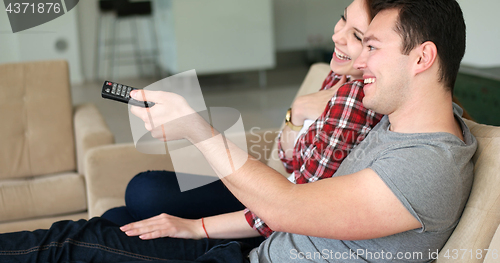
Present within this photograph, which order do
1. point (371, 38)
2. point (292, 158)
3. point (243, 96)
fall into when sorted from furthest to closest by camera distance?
1. point (243, 96)
2. point (292, 158)
3. point (371, 38)

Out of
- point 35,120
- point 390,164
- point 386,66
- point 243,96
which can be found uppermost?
point 386,66

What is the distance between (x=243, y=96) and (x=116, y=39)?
6.12 ft

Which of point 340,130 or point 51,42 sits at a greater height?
point 340,130

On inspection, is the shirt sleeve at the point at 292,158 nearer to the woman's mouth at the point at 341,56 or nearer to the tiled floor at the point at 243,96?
the woman's mouth at the point at 341,56

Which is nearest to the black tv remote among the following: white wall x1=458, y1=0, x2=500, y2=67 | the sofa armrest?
the sofa armrest

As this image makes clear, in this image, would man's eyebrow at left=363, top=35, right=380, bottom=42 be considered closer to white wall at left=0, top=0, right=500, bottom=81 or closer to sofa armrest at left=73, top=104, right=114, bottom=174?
sofa armrest at left=73, top=104, right=114, bottom=174

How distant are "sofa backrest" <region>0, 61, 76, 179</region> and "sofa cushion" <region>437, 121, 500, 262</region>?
1.56 m

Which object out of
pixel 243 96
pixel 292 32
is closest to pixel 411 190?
pixel 243 96

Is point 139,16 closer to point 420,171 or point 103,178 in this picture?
point 103,178

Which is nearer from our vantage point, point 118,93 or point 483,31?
point 118,93

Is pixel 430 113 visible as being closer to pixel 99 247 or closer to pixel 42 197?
pixel 99 247

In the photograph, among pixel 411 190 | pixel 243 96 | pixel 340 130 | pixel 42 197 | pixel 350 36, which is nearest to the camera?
pixel 411 190

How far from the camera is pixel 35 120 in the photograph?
185 centimetres

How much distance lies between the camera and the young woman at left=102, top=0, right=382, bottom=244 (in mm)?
945
